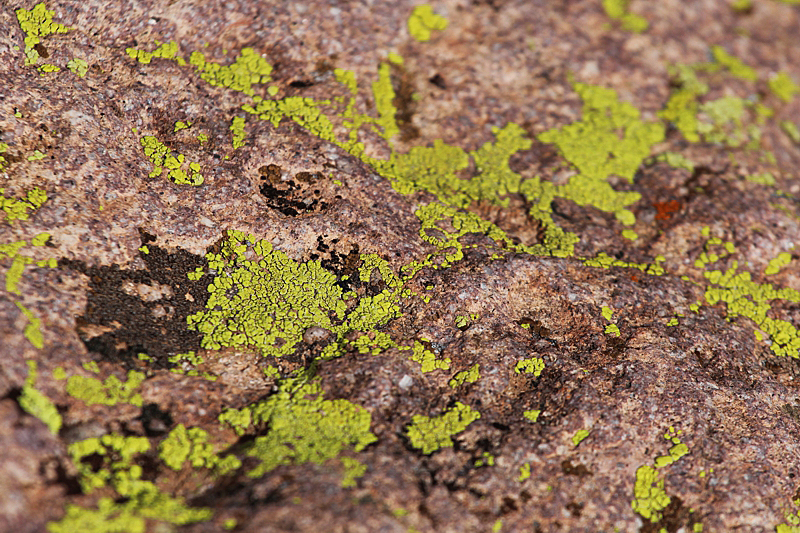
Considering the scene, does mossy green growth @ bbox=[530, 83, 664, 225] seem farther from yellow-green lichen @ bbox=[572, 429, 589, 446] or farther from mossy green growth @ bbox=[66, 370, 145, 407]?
mossy green growth @ bbox=[66, 370, 145, 407]

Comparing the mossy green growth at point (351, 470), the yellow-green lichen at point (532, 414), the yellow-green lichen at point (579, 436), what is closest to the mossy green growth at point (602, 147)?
the yellow-green lichen at point (532, 414)

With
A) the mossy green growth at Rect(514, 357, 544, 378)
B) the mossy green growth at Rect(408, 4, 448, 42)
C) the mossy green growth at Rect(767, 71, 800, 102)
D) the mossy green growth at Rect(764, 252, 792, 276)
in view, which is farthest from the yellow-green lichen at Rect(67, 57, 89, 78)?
the mossy green growth at Rect(767, 71, 800, 102)

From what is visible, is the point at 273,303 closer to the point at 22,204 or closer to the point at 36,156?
the point at 22,204

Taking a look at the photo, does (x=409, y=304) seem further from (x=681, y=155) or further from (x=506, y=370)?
(x=681, y=155)

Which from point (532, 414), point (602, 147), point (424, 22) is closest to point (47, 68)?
point (424, 22)

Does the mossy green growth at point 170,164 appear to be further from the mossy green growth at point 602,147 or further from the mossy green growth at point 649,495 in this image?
the mossy green growth at point 649,495
